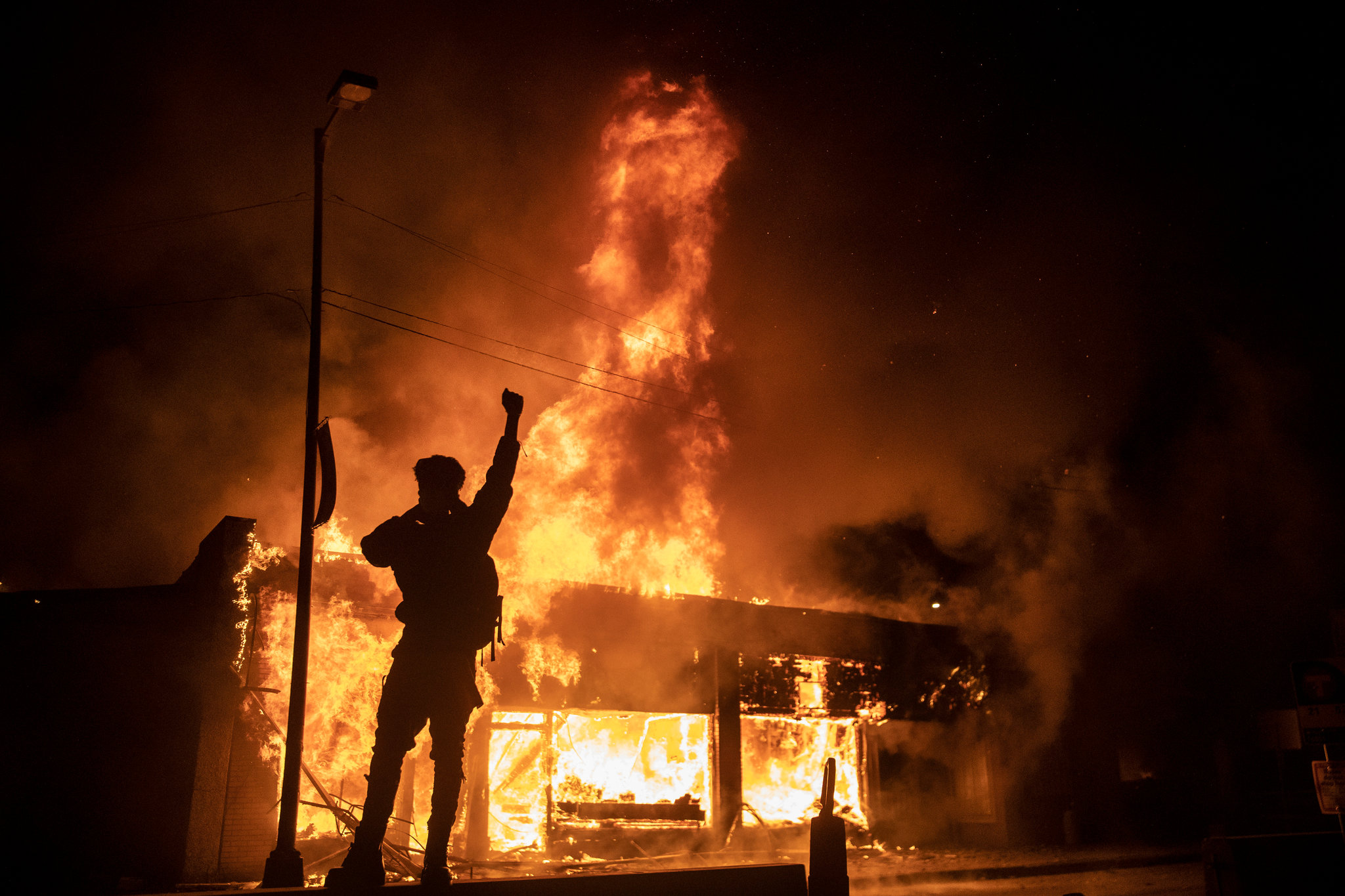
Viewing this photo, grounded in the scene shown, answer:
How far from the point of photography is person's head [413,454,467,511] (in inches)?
201

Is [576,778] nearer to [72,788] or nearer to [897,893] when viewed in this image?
[897,893]

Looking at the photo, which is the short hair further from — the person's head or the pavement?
the pavement

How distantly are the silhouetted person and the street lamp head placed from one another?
6.72m

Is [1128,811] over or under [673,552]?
under

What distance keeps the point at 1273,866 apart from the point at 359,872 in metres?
9.48

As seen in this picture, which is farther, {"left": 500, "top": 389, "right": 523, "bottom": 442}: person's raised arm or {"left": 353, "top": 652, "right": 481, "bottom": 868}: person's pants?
{"left": 500, "top": 389, "right": 523, "bottom": 442}: person's raised arm

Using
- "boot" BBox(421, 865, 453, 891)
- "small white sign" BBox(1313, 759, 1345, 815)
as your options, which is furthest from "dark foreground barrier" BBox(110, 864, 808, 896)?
"small white sign" BBox(1313, 759, 1345, 815)

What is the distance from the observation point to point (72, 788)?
1192 cm

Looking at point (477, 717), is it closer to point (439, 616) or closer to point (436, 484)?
point (439, 616)

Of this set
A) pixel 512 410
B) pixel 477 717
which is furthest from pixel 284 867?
pixel 512 410

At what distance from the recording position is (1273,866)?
29.3 feet

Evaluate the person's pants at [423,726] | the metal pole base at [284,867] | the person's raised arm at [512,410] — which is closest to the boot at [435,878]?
the person's pants at [423,726]

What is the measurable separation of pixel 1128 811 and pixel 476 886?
2323 centimetres

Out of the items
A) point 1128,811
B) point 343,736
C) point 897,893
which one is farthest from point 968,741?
point 343,736
